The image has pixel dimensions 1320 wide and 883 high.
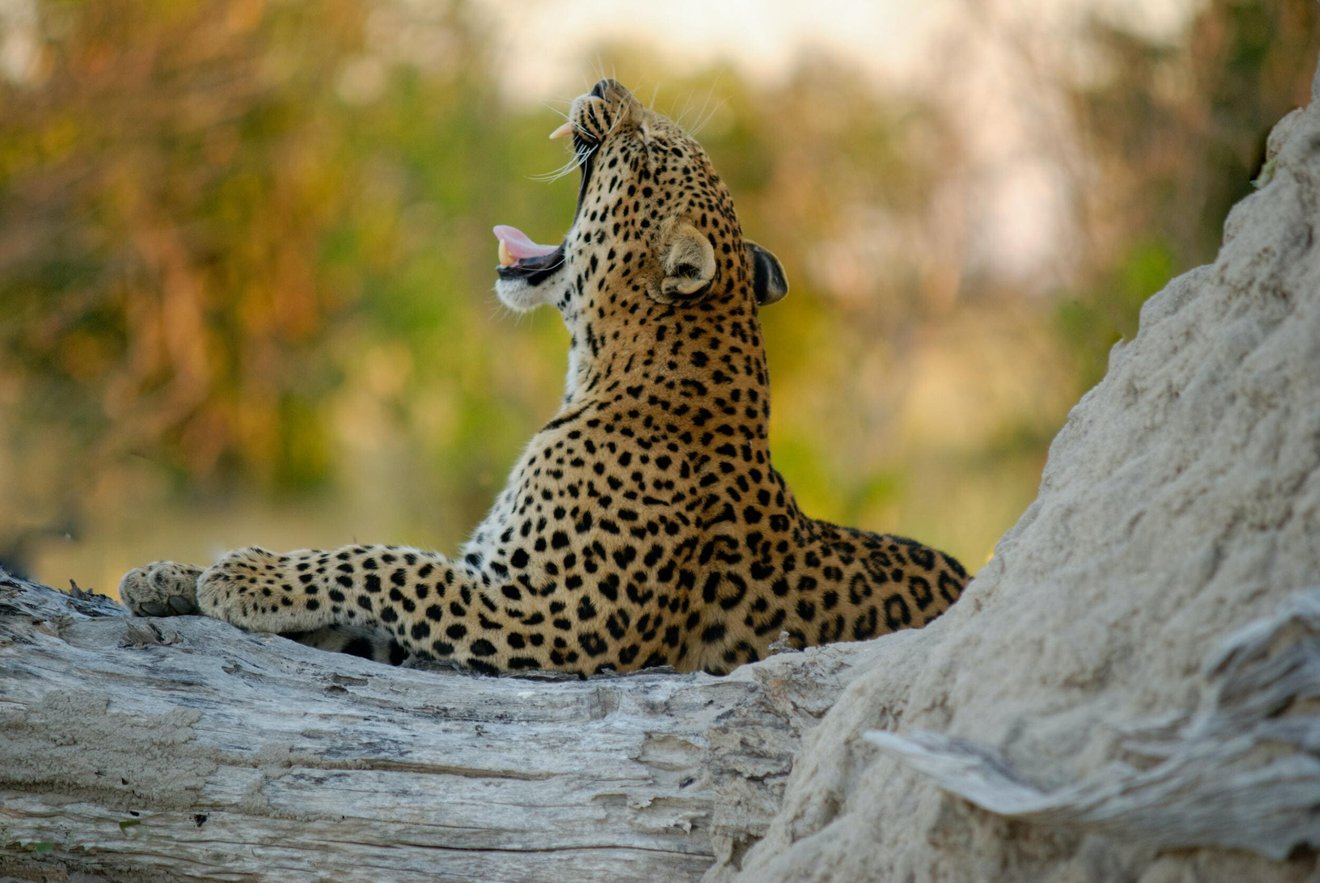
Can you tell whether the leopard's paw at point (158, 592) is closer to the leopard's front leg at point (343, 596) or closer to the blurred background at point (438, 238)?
the leopard's front leg at point (343, 596)

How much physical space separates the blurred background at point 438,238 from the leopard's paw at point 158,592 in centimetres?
1152

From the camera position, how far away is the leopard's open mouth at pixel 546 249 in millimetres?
7559

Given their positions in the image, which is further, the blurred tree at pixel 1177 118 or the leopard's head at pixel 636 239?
the blurred tree at pixel 1177 118

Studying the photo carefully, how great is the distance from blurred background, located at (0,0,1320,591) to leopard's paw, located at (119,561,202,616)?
11.5 meters

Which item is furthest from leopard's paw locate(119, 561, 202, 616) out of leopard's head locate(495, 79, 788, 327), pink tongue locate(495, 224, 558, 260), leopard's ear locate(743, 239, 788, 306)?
leopard's ear locate(743, 239, 788, 306)

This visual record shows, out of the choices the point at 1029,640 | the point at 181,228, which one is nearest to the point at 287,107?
the point at 181,228

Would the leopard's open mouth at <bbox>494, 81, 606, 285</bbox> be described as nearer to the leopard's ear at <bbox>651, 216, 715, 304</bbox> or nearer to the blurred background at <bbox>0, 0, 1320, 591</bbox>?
the leopard's ear at <bbox>651, 216, 715, 304</bbox>

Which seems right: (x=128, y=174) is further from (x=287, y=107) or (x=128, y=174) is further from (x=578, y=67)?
(x=578, y=67)

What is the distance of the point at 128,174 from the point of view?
72.8 ft

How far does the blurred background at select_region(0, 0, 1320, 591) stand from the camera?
1894 cm

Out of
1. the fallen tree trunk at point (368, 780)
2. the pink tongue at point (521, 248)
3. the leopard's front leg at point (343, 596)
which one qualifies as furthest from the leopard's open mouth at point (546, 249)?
the fallen tree trunk at point (368, 780)

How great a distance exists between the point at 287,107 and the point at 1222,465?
73.4ft

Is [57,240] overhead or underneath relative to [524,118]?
underneath

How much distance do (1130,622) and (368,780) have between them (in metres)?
2.64
